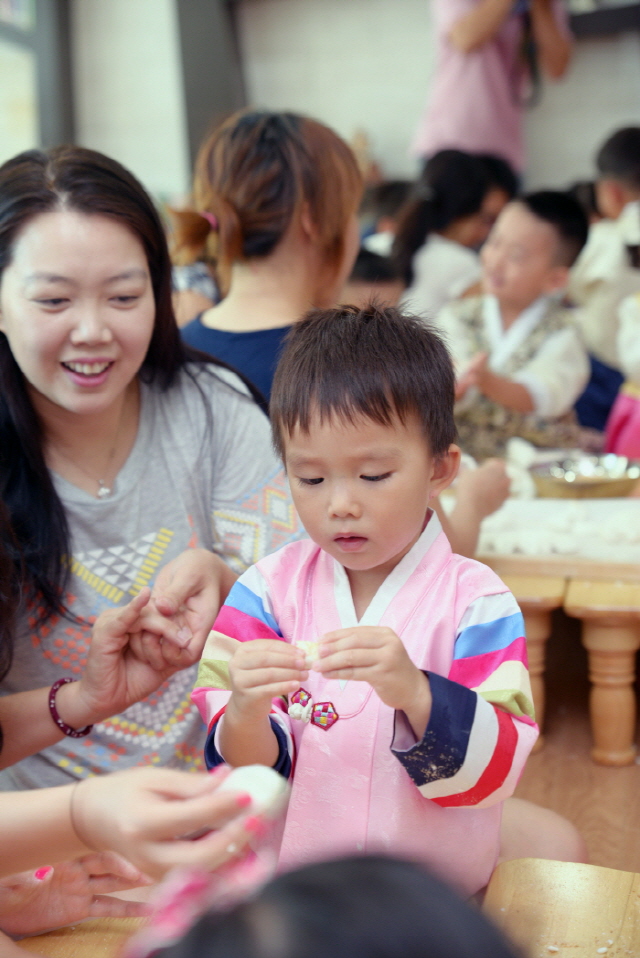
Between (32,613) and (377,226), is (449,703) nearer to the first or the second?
(32,613)

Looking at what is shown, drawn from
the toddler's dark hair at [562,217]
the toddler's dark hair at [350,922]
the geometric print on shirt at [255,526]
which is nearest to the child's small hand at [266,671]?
the toddler's dark hair at [350,922]

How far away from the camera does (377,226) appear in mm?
4340

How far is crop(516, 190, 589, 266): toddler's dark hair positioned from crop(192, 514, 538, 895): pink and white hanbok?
6.90ft

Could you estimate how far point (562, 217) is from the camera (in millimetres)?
2932

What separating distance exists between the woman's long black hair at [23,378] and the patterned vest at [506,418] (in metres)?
1.48

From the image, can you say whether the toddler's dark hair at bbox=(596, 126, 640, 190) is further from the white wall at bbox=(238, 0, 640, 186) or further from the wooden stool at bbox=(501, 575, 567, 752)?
the wooden stool at bbox=(501, 575, 567, 752)

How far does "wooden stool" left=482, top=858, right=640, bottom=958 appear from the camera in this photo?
88cm

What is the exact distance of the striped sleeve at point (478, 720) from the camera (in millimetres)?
876

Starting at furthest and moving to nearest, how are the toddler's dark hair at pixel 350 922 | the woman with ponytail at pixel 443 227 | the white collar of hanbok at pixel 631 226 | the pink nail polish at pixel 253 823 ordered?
1. the woman with ponytail at pixel 443 227
2. the white collar of hanbok at pixel 631 226
3. the pink nail polish at pixel 253 823
4. the toddler's dark hair at pixel 350 922

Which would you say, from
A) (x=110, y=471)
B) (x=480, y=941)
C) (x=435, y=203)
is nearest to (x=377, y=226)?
(x=435, y=203)

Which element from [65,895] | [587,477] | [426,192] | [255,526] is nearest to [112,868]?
[65,895]

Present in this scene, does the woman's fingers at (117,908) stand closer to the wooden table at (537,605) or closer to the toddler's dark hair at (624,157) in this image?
the wooden table at (537,605)

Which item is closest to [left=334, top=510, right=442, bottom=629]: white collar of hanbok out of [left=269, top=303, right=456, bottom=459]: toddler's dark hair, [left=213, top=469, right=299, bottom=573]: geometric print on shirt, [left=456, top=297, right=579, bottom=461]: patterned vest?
[left=269, top=303, right=456, bottom=459]: toddler's dark hair

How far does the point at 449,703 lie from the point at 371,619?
7.1 inches
